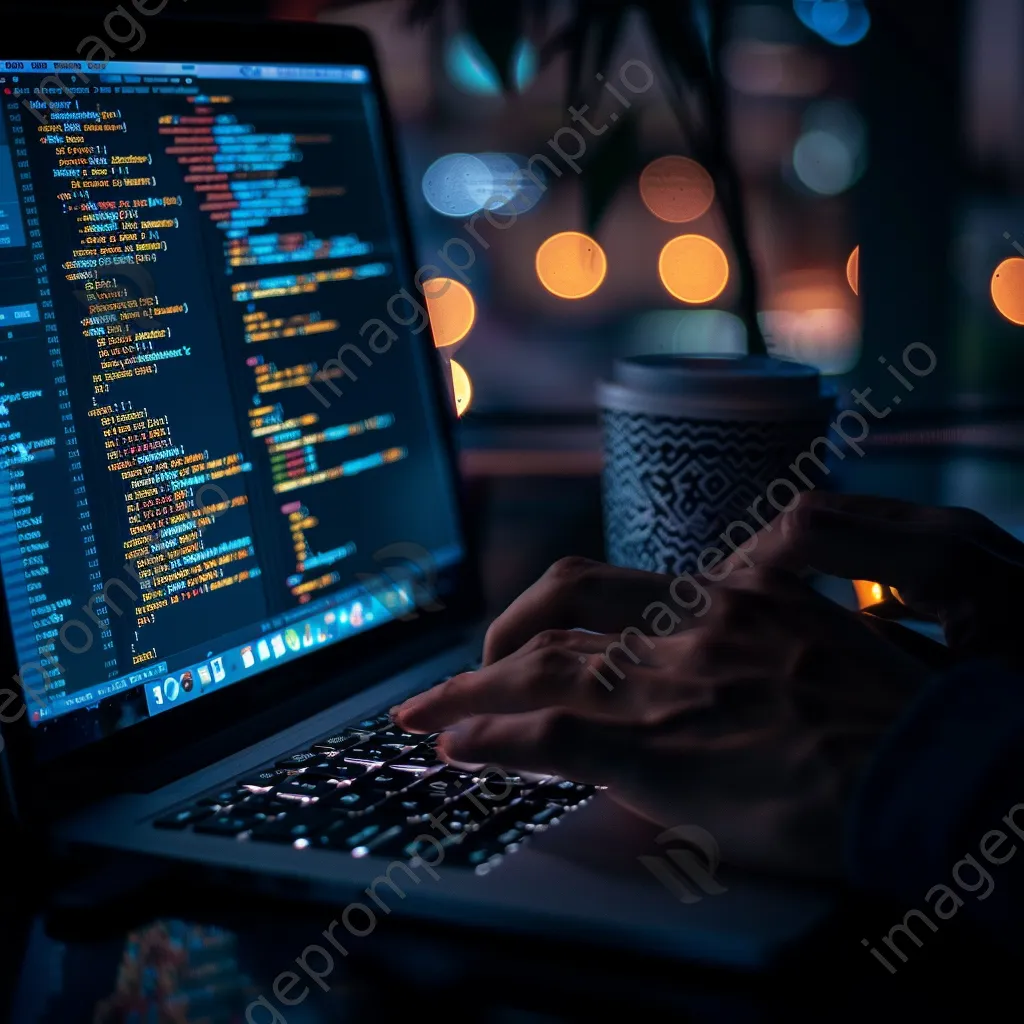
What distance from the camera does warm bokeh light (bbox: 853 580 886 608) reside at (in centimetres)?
92

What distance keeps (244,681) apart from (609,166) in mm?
688

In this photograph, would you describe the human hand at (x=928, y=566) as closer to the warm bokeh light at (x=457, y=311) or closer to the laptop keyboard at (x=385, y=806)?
the laptop keyboard at (x=385, y=806)

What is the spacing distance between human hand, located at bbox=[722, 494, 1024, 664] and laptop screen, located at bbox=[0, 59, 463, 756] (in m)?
0.34

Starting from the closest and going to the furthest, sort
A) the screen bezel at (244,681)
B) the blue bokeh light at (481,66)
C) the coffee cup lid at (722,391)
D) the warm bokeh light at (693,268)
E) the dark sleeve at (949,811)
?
the dark sleeve at (949,811) → the screen bezel at (244,681) → the coffee cup lid at (722,391) → the blue bokeh light at (481,66) → the warm bokeh light at (693,268)

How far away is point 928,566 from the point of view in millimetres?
654

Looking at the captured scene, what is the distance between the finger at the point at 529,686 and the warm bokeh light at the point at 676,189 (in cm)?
81

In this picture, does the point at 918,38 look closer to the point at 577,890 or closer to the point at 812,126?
the point at 812,126

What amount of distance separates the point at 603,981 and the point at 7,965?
0.27 m

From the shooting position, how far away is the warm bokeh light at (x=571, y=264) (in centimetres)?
123

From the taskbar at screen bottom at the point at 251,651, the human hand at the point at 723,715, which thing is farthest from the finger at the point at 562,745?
the taskbar at screen bottom at the point at 251,651

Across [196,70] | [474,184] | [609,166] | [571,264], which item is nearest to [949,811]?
[196,70]

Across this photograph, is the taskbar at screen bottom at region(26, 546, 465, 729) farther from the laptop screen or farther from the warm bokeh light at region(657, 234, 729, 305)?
the warm bokeh light at region(657, 234, 729, 305)

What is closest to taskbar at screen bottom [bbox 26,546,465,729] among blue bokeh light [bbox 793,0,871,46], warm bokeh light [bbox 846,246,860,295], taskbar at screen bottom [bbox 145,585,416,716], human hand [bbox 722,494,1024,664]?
taskbar at screen bottom [bbox 145,585,416,716]

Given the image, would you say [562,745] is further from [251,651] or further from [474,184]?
[474,184]
